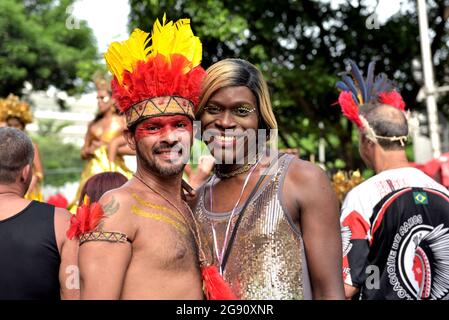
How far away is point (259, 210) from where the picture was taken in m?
2.60

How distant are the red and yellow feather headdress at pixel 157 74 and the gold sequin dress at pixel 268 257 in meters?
0.52

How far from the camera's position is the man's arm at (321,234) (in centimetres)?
251

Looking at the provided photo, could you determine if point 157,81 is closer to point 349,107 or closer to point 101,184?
point 101,184

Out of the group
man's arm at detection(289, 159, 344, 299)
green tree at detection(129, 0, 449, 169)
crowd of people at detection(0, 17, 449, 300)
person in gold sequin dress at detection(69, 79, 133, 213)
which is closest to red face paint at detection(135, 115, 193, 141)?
crowd of people at detection(0, 17, 449, 300)

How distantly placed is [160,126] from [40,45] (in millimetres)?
27318

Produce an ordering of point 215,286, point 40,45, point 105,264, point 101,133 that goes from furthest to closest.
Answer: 1. point 40,45
2. point 101,133
3. point 215,286
4. point 105,264

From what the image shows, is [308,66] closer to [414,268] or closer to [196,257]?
[414,268]

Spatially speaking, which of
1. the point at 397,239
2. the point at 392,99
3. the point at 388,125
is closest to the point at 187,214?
the point at 397,239

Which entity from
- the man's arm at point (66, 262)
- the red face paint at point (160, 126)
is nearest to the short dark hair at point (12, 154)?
the man's arm at point (66, 262)

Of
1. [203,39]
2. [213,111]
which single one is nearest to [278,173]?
[213,111]

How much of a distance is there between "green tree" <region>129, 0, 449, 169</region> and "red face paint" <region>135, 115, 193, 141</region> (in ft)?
34.8

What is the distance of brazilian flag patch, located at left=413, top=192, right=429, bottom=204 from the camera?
12.2ft
